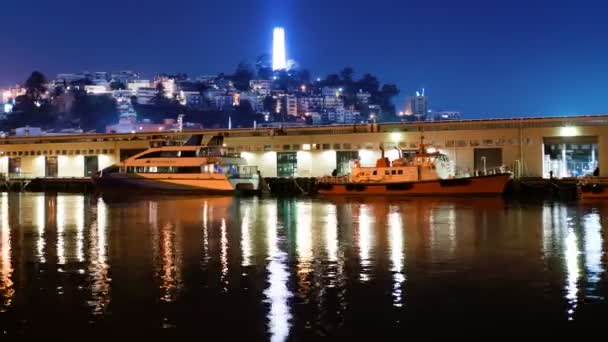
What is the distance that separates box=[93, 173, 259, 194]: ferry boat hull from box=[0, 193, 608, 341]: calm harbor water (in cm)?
2246

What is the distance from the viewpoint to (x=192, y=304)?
37.2ft

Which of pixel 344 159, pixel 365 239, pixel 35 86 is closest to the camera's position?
pixel 365 239

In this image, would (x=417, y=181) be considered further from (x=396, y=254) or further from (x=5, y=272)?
(x=5, y=272)

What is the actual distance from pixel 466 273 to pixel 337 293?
3111mm

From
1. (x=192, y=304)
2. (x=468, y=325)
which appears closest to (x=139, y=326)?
(x=192, y=304)

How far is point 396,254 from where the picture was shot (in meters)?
16.6

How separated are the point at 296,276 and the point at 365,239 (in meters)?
6.16

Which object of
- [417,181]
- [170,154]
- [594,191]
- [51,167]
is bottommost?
[594,191]

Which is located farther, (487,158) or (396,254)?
(487,158)

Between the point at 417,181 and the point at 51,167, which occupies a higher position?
the point at 51,167

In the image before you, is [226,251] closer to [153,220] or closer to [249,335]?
[249,335]

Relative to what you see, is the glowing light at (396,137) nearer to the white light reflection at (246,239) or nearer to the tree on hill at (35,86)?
the white light reflection at (246,239)

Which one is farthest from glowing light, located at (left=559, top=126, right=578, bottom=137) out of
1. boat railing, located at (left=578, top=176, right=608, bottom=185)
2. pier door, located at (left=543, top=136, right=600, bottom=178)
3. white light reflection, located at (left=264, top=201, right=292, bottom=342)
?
white light reflection, located at (left=264, top=201, right=292, bottom=342)

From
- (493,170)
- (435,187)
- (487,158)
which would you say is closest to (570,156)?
(487,158)
